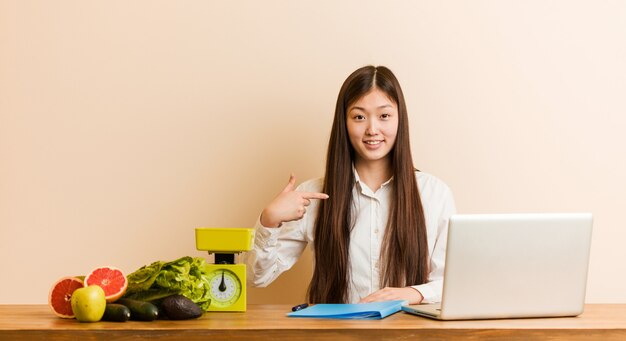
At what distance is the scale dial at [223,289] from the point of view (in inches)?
91.7

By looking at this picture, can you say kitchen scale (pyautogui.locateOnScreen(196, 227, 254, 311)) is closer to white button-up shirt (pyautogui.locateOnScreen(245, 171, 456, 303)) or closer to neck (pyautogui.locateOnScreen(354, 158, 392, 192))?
white button-up shirt (pyautogui.locateOnScreen(245, 171, 456, 303))

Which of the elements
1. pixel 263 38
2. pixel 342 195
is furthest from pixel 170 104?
pixel 342 195

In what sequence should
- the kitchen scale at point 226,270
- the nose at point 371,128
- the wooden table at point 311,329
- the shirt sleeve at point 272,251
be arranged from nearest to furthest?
the wooden table at point 311,329
the kitchen scale at point 226,270
the shirt sleeve at point 272,251
the nose at point 371,128

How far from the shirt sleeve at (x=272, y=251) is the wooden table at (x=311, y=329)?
2.39ft

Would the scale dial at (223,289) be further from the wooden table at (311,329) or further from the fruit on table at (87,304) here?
the fruit on table at (87,304)

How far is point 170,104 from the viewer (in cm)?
341

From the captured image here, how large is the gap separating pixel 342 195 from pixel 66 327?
133 cm

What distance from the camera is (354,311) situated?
215cm

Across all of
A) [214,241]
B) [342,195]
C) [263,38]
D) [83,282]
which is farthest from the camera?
[263,38]

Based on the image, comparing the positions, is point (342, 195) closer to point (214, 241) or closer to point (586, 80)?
point (214, 241)

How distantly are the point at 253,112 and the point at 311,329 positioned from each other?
63.3 inches

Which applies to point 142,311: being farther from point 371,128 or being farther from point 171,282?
point 371,128

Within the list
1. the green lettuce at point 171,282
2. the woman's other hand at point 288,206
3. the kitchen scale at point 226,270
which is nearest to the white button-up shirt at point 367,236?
the woman's other hand at point 288,206

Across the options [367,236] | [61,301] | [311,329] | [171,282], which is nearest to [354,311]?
[311,329]
